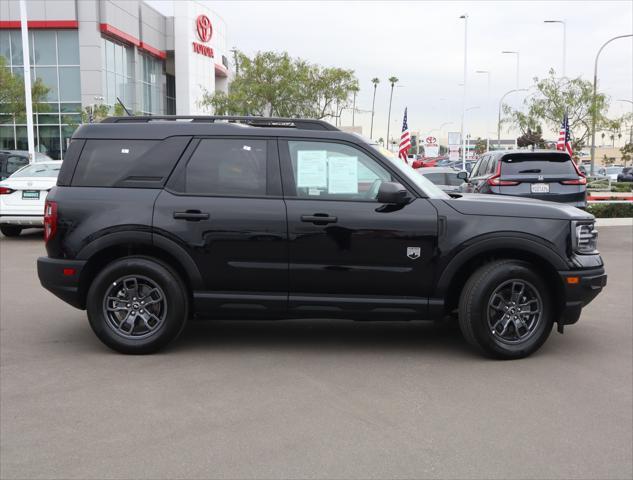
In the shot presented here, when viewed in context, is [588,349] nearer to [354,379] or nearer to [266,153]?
[354,379]

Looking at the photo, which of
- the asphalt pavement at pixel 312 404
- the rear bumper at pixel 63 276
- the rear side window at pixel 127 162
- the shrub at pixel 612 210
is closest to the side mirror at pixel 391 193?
the asphalt pavement at pixel 312 404

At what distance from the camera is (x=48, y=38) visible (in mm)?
40469

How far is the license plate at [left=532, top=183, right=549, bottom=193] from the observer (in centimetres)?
1273

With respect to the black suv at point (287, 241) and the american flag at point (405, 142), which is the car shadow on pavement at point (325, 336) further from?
the american flag at point (405, 142)

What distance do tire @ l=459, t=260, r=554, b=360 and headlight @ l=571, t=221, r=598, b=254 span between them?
0.41 meters

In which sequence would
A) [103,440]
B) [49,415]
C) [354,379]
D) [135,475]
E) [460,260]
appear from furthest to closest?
[460,260] → [354,379] → [49,415] → [103,440] → [135,475]

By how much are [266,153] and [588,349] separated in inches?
132

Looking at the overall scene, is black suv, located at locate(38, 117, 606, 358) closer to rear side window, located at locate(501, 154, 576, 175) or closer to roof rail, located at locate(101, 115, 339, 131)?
roof rail, located at locate(101, 115, 339, 131)

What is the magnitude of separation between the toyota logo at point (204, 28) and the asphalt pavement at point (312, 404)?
49.5m

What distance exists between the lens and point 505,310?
19.1ft

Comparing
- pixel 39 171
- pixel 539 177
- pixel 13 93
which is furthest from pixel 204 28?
pixel 539 177

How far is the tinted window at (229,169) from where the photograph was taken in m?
5.94

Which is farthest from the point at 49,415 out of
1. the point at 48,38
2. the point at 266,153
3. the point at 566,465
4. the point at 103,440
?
the point at 48,38

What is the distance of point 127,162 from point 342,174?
185 centimetres
